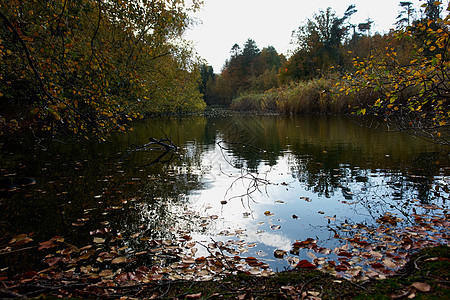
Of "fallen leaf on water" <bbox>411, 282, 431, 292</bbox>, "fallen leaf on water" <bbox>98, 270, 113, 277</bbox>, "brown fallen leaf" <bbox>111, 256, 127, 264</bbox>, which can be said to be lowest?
"brown fallen leaf" <bbox>111, 256, 127, 264</bbox>

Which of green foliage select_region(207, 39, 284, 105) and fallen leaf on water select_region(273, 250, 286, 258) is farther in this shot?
green foliage select_region(207, 39, 284, 105)

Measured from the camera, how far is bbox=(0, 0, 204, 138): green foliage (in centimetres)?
488

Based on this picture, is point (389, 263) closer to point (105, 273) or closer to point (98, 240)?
point (105, 273)

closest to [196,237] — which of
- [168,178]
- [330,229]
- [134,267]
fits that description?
[134,267]

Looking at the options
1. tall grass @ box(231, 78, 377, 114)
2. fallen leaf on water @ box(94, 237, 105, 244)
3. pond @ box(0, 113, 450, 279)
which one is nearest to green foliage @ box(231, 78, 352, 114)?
tall grass @ box(231, 78, 377, 114)

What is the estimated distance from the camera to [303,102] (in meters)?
26.2

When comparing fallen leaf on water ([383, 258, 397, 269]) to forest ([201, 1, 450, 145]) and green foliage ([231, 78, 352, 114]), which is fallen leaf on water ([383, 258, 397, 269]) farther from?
green foliage ([231, 78, 352, 114])

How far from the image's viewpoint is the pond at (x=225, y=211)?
10.2ft

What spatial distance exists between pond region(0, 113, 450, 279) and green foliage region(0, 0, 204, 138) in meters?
1.42

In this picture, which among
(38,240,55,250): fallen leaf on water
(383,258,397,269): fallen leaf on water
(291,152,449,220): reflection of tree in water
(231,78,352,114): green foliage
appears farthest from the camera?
(231,78,352,114): green foliage

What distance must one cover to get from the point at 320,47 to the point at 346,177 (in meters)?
38.8

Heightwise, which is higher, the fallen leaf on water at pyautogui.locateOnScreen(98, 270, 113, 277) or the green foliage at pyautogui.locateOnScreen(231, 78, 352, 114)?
the green foliage at pyautogui.locateOnScreen(231, 78, 352, 114)

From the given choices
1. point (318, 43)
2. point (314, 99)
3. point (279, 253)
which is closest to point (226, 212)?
point (279, 253)

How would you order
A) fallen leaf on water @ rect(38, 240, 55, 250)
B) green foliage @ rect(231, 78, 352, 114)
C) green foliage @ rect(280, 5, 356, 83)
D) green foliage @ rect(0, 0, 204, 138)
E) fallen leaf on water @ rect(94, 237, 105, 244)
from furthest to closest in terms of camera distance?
green foliage @ rect(280, 5, 356, 83), green foliage @ rect(231, 78, 352, 114), green foliage @ rect(0, 0, 204, 138), fallen leaf on water @ rect(94, 237, 105, 244), fallen leaf on water @ rect(38, 240, 55, 250)
